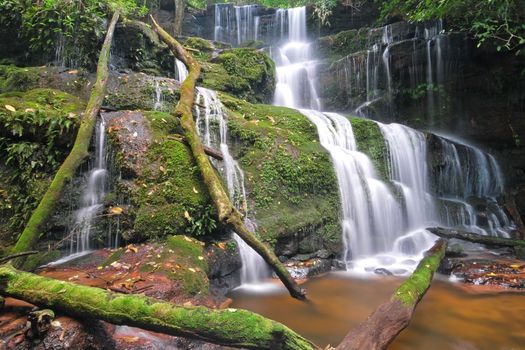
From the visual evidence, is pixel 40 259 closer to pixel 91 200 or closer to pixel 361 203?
pixel 91 200

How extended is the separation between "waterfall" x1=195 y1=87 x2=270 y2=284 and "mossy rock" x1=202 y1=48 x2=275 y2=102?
219 cm

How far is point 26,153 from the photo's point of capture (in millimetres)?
5809

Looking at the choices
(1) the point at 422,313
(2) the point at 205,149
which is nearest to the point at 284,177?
(2) the point at 205,149

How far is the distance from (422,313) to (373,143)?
5315mm

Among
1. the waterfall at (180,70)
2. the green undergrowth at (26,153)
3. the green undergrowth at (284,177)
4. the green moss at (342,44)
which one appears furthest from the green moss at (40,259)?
the green moss at (342,44)

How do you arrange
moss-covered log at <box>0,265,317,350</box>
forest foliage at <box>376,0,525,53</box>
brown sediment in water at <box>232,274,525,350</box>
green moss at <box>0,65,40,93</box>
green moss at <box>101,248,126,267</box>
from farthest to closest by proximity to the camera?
forest foliage at <box>376,0,525,53</box>
green moss at <box>0,65,40,93</box>
green moss at <box>101,248,126,267</box>
brown sediment in water at <box>232,274,525,350</box>
moss-covered log at <box>0,265,317,350</box>

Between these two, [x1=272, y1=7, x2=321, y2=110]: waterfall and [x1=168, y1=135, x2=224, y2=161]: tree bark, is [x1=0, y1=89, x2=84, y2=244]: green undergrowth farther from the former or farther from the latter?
[x1=272, y1=7, x2=321, y2=110]: waterfall

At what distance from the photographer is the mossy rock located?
10.5 meters

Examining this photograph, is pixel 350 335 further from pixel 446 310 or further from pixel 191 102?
pixel 191 102

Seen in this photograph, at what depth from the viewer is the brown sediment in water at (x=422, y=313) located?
3.98 meters

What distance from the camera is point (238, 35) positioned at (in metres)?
19.3

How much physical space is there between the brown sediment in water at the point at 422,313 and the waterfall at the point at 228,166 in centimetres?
66

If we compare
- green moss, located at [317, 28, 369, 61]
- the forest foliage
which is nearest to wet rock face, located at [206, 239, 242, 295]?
the forest foliage

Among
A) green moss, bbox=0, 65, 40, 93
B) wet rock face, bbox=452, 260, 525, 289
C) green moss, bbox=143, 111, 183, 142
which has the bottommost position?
wet rock face, bbox=452, 260, 525, 289
